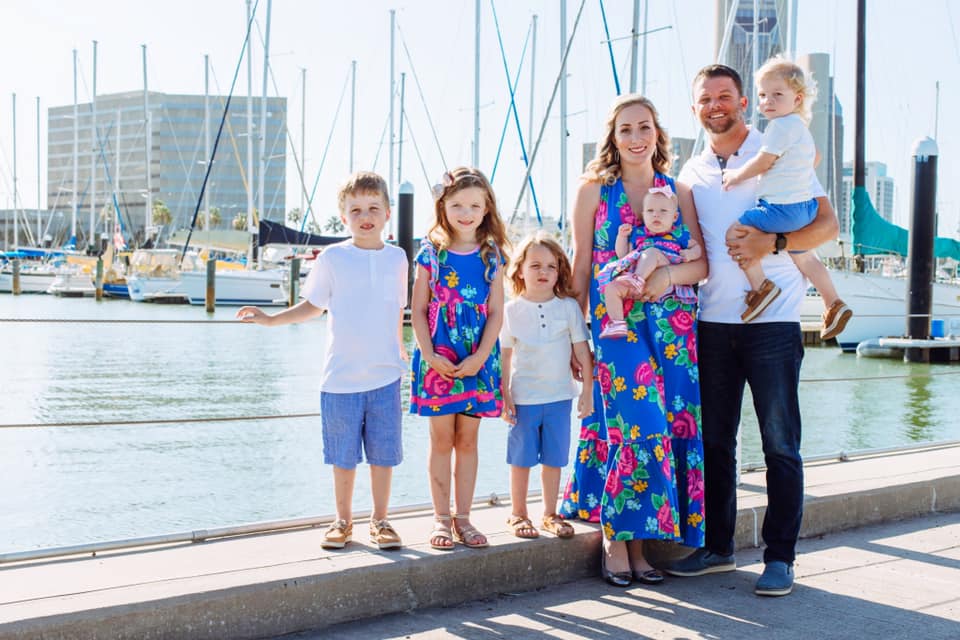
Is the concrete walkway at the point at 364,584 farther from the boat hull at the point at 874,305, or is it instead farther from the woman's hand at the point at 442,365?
the boat hull at the point at 874,305

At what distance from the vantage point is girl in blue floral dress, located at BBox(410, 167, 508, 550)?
3.68 m

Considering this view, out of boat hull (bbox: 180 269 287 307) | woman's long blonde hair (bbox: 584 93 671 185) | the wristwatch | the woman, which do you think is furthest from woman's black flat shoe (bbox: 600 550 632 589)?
boat hull (bbox: 180 269 287 307)

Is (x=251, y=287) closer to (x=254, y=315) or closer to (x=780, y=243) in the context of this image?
(x=254, y=315)

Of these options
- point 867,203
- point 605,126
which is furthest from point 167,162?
point 605,126

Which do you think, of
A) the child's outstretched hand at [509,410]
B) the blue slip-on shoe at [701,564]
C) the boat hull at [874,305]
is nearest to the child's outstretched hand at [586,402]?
the child's outstretched hand at [509,410]

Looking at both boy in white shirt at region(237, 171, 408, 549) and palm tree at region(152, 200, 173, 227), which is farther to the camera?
palm tree at region(152, 200, 173, 227)

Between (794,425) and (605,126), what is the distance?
1293 mm

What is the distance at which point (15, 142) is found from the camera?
2655 inches

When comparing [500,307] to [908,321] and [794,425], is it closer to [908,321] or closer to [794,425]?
Result: [794,425]

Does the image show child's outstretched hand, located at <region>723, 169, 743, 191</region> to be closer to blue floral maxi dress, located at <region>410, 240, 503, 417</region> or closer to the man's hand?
the man's hand

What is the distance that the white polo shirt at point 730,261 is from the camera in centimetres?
368

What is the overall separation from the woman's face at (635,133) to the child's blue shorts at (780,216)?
440mm

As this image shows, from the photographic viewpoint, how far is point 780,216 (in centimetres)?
354

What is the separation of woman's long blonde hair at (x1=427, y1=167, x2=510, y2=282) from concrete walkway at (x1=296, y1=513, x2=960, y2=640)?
1.18m
